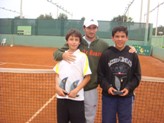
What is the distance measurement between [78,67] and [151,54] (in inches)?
834

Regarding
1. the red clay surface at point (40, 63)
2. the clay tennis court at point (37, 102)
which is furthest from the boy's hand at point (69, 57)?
the red clay surface at point (40, 63)

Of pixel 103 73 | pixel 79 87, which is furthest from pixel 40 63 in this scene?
pixel 79 87

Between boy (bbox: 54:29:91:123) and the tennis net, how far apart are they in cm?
112

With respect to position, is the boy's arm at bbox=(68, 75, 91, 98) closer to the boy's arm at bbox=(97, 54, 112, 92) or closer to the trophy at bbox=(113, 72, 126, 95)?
the boy's arm at bbox=(97, 54, 112, 92)

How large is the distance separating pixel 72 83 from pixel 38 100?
3.24 metres

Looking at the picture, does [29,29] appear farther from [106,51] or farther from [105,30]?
[106,51]

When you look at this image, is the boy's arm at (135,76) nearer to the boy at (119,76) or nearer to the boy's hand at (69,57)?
the boy at (119,76)

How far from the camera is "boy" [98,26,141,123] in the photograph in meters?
3.20

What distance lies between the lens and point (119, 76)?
3201 millimetres

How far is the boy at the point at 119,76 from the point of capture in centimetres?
320

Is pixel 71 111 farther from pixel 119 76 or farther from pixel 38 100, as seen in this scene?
pixel 38 100

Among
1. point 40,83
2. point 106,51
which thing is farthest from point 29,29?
point 106,51

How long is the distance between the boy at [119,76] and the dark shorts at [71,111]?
330mm

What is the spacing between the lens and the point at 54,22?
29.2 meters
